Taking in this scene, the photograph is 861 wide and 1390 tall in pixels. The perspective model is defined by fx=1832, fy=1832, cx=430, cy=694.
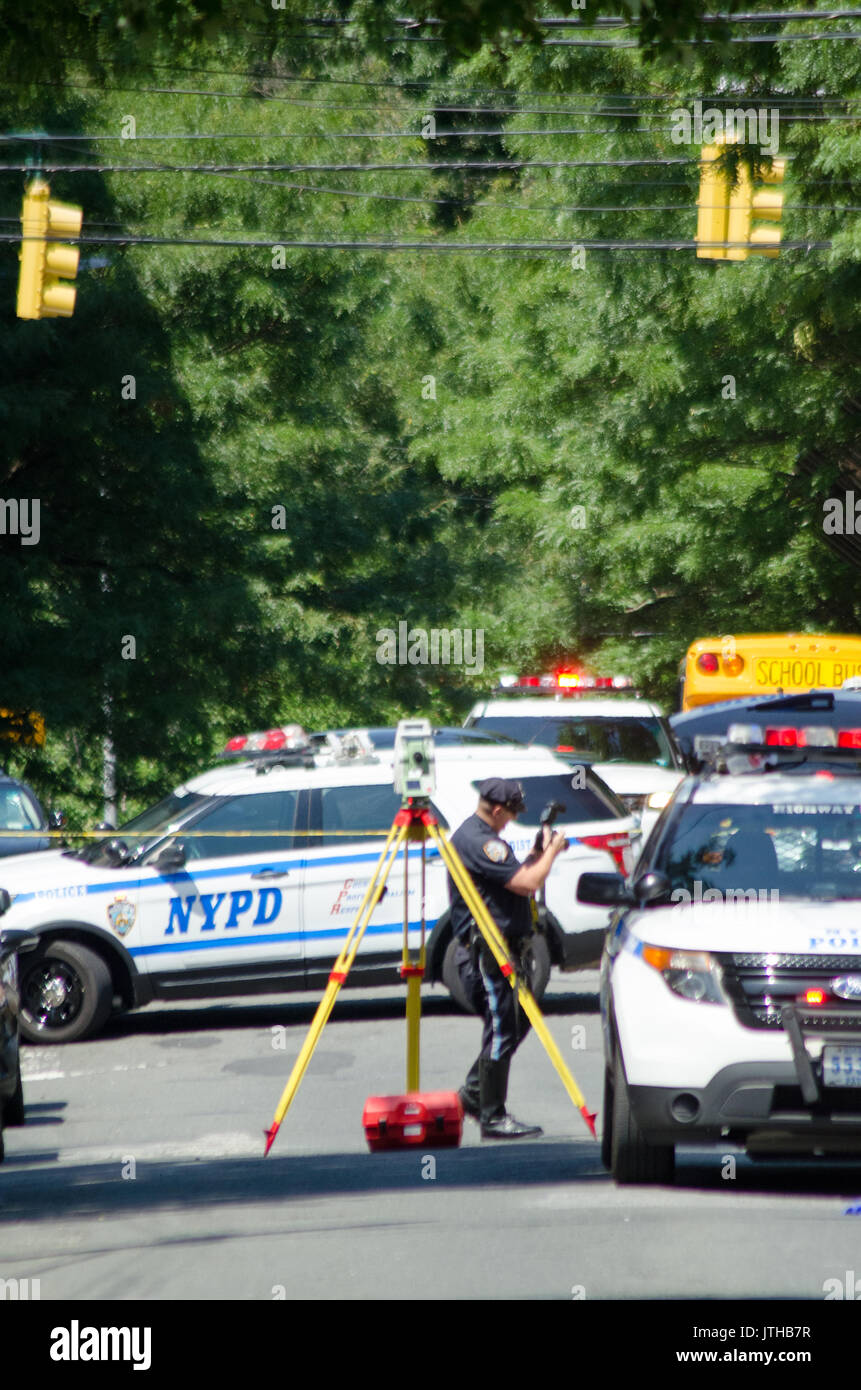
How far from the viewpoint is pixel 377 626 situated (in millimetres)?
27922

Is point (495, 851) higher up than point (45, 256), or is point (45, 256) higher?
point (45, 256)

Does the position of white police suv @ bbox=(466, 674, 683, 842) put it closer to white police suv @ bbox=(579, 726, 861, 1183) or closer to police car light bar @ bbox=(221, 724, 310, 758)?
police car light bar @ bbox=(221, 724, 310, 758)

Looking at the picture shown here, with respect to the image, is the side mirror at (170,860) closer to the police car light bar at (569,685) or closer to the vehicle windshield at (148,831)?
the vehicle windshield at (148,831)

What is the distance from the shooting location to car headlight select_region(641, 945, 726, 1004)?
6.67 metres

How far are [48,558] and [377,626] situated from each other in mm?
7843

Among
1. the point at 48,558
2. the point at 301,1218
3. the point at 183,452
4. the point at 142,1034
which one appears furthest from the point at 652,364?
the point at 301,1218

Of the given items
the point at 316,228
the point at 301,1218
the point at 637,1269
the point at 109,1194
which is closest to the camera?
the point at 637,1269

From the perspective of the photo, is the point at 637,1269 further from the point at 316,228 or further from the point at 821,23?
the point at 316,228

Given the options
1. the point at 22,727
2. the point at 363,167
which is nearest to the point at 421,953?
the point at 363,167

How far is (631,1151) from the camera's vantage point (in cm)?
682

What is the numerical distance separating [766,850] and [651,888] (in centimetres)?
61

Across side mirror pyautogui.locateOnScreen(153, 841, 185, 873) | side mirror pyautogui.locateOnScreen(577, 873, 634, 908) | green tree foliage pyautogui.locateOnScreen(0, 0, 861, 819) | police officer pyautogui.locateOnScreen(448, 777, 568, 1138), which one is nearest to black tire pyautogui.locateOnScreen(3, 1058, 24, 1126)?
police officer pyautogui.locateOnScreen(448, 777, 568, 1138)

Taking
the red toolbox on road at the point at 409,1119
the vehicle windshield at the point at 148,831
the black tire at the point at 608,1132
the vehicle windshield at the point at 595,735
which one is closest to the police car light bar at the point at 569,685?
the vehicle windshield at the point at 595,735

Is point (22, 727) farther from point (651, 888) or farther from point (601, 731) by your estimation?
point (651, 888)
